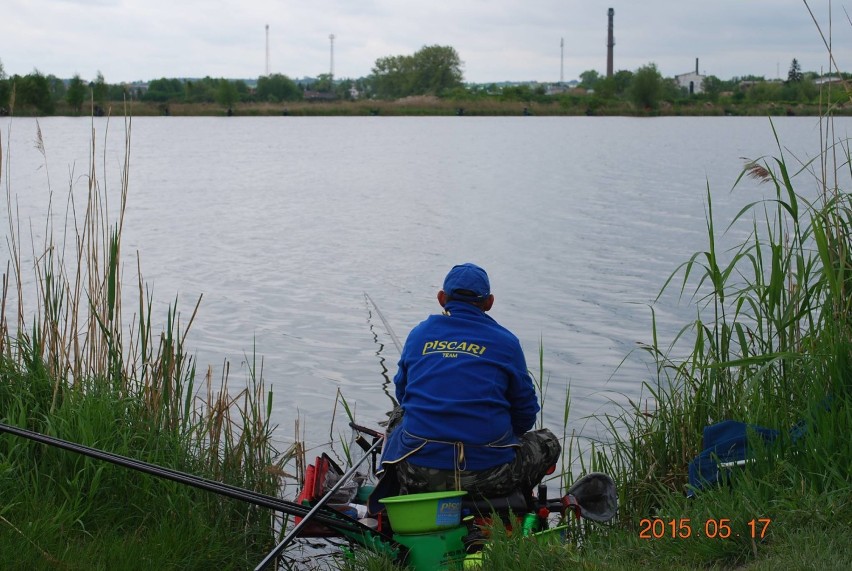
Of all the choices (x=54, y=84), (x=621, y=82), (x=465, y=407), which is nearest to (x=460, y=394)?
(x=465, y=407)

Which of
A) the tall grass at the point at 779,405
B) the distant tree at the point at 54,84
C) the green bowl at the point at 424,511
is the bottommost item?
the green bowl at the point at 424,511

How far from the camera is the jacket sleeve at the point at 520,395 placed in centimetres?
461

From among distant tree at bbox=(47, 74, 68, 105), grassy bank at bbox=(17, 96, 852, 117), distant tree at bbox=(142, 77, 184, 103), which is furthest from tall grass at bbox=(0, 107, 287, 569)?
grassy bank at bbox=(17, 96, 852, 117)

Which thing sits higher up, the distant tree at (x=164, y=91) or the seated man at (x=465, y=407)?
the distant tree at (x=164, y=91)

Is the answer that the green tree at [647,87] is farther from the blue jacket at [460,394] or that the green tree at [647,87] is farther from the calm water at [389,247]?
the blue jacket at [460,394]

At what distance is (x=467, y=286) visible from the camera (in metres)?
4.68

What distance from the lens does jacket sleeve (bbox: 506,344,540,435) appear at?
461 cm

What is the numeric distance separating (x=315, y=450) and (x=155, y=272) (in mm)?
8490

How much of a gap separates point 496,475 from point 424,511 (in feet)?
1.68

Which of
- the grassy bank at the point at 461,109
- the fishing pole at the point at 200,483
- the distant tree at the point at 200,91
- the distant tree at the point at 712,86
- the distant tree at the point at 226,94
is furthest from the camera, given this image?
the distant tree at the point at 712,86

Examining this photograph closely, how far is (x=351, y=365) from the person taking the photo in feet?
33.5

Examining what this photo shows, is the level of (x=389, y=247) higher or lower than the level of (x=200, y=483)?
lower

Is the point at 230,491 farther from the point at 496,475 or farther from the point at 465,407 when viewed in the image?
the point at 496,475

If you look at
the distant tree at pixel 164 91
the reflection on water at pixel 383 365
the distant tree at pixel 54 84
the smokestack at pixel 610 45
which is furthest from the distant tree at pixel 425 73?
the reflection on water at pixel 383 365
